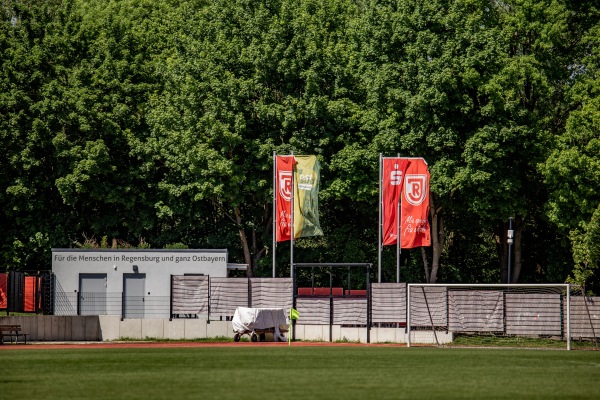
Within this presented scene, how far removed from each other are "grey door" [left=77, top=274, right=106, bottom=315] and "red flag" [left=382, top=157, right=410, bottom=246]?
1458 cm

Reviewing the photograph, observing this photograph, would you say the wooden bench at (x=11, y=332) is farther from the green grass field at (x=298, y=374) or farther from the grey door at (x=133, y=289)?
the green grass field at (x=298, y=374)

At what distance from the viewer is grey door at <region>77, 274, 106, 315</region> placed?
183 ft

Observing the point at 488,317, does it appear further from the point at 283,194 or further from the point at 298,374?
the point at 298,374

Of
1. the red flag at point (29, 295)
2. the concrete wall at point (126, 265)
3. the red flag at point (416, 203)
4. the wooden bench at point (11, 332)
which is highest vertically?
the red flag at point (416, 203)

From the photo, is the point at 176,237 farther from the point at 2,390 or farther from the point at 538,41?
→ the point at 2,390

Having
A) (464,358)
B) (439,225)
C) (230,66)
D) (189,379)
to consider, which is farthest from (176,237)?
(189,379)

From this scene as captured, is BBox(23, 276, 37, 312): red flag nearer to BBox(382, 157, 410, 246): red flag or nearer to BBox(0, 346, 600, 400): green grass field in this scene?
BBox(382, 157, 410, 246): red flag

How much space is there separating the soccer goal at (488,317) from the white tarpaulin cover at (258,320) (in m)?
5.76

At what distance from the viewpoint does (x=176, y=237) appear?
230ft

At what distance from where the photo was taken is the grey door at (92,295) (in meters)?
55.9

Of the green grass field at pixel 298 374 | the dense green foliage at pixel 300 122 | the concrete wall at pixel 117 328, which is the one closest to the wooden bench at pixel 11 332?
the concrete wall at pixel 117 328

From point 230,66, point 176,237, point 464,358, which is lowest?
point 464,358

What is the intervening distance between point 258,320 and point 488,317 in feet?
31.9

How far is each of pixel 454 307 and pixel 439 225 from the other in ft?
72.1
